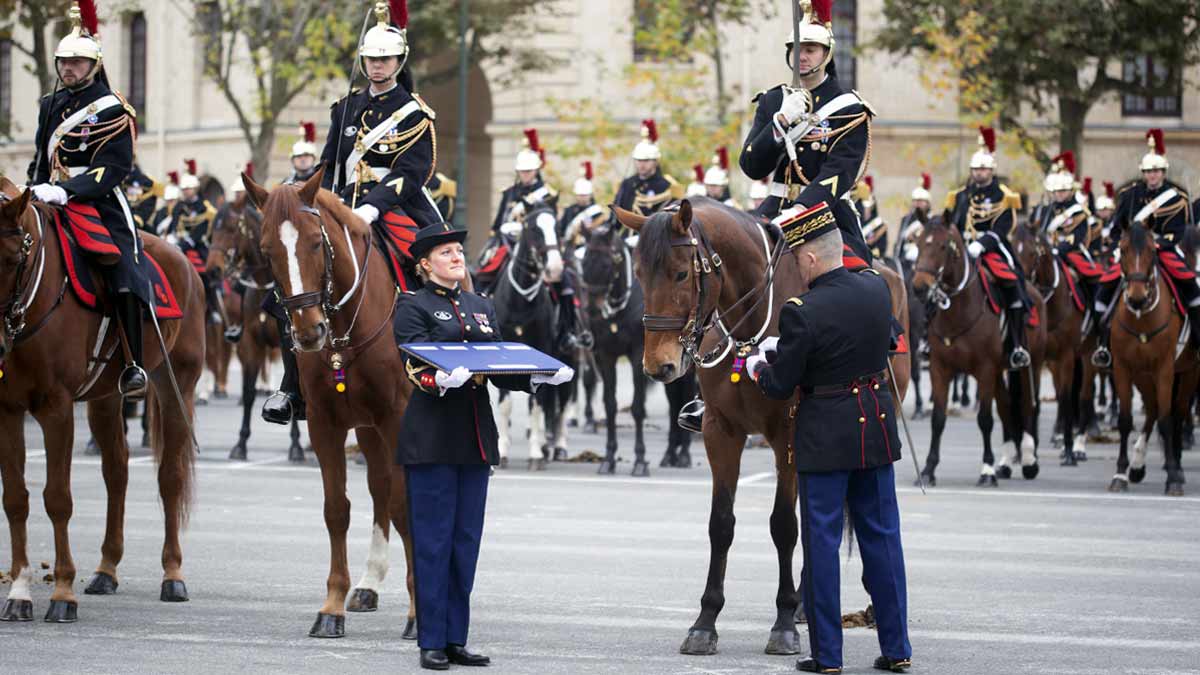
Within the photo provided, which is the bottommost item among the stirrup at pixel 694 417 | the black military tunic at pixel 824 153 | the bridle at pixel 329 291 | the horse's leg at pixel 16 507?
the horse's leg at pixel 16 507

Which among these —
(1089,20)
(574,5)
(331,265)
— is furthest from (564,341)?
(574,5)

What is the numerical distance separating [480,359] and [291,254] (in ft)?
4.22

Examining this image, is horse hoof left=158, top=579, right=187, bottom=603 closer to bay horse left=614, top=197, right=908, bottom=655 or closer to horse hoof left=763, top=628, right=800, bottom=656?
bay horse left=614, top=197, right=908, bottom=655

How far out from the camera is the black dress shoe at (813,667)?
29.3 ft

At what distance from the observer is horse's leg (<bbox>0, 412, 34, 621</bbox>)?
413 inches

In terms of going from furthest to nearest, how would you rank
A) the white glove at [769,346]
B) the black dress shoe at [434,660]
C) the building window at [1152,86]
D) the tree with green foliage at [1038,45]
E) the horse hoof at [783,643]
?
1. the building window at [1152,86]
2. the tree with green foliage at [1038,45]
3. the horse hoof at [783,643]
4. the white glove at [769,346]
5. the black dress shoe at [434,660]

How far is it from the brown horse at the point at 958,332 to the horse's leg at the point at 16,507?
32.7ft

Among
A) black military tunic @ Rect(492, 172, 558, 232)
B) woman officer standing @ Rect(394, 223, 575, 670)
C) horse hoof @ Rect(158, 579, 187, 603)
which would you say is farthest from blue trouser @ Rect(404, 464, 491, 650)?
black military tunic @ Rect(492, 172, 558, 232)

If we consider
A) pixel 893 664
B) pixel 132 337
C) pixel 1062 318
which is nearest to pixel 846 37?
pixel 1062 318

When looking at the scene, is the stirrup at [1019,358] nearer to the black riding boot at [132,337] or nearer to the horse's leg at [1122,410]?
the horse's leg at [1122,410]

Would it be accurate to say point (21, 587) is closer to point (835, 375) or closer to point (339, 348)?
point (339, 348)

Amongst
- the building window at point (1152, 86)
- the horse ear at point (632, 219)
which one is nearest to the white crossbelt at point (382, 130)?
the horse ear at point (632, 219)

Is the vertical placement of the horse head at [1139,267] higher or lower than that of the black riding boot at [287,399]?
higher

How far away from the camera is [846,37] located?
167 feet
